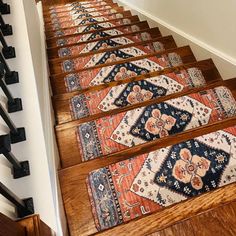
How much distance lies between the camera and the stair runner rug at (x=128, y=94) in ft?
5.62

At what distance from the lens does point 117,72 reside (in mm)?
2096

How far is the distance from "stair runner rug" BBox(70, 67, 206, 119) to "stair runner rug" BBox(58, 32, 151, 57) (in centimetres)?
97

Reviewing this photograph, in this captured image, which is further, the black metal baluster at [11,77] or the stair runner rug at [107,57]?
the stair runner rug at [107,57]

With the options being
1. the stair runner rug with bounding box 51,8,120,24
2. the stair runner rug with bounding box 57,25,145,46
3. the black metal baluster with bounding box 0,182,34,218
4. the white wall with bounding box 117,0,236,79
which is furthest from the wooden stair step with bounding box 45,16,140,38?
the black metal baluster with bounding box 0,182,34,218

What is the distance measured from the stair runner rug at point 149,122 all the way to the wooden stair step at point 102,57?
788 millimetres

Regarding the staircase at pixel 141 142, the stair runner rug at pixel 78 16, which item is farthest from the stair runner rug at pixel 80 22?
the staircase at pixel 141 142

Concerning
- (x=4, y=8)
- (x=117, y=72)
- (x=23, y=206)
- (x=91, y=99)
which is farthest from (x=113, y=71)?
(x=23, y=206)

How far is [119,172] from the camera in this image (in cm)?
122

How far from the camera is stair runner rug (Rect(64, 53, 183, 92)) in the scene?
200cm

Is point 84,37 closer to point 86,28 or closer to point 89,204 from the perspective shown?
point 86,28

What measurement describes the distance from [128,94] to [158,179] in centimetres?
75

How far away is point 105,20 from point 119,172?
299cm

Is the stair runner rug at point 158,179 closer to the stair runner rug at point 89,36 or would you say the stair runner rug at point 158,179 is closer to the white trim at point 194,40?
the white trim at point 194,40

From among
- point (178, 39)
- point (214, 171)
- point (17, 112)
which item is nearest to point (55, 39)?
point (178, 39)
